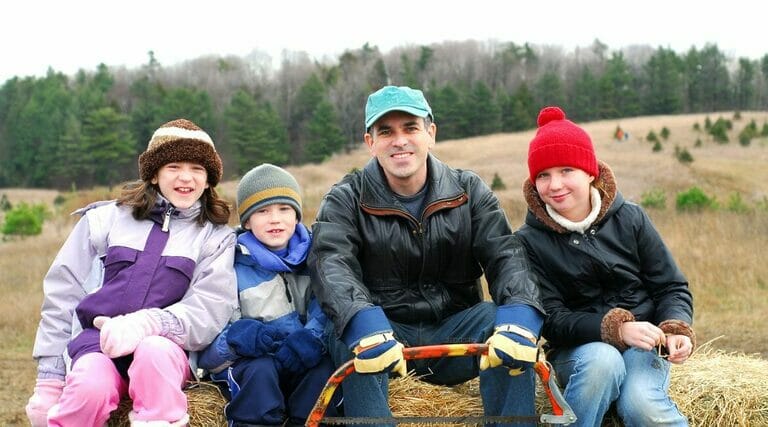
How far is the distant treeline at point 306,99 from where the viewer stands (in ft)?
177

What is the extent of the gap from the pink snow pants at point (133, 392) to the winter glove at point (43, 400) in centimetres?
32

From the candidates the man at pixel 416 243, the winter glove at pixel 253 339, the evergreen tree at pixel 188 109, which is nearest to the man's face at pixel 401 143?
the man at pixel 416 243

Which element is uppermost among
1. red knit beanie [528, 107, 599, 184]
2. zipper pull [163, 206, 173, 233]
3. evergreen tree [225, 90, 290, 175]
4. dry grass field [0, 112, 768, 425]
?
red knit beanie [528, 107, 599, 184]

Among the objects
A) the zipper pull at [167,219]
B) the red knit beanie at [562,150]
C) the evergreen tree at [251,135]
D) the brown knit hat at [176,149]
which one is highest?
the brown knit hat at [176,149]

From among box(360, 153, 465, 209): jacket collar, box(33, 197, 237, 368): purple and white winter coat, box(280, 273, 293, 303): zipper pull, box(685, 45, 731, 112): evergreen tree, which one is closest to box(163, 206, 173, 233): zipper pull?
box(33, 197, 237, 368): purple and white winter coat

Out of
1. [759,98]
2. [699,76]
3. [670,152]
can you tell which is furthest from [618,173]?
[759,98]

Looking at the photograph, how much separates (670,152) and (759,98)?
38.9m

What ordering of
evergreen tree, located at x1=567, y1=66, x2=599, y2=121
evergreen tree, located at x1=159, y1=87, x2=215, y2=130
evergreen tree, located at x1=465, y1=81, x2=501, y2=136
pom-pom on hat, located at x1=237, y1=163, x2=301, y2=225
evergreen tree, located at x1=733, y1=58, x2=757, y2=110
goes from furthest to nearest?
evergreen tree, located at x1=733, y1=58, x2=757, y2=110
evergreen tree, located at x1=567, y1=66, x2=599, y2=121
evergreen tree, located at x1=465, y1=81, x2=501, y2=136
evergreen tree, located at x1=159, y1=87, x2=215, y2=130
pom-pom on hat, located at x1=237, y1=163, x2=301, y2=225

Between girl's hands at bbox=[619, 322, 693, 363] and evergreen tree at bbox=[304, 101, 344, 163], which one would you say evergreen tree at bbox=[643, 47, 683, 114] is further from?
girl's hands at bbox=[619, 322, 693, 363]

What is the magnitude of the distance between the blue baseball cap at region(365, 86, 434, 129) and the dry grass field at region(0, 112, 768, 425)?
3371 mm

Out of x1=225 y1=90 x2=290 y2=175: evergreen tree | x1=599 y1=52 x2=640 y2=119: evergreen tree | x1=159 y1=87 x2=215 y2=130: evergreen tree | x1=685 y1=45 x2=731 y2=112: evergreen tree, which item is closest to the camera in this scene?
x1=225 y1=90 x2=290 y2=175: evergreen tree

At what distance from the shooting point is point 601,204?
14.0 feet

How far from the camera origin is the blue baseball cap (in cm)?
413

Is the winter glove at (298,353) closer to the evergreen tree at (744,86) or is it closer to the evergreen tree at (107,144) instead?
the evergreen tree at (107,144)
